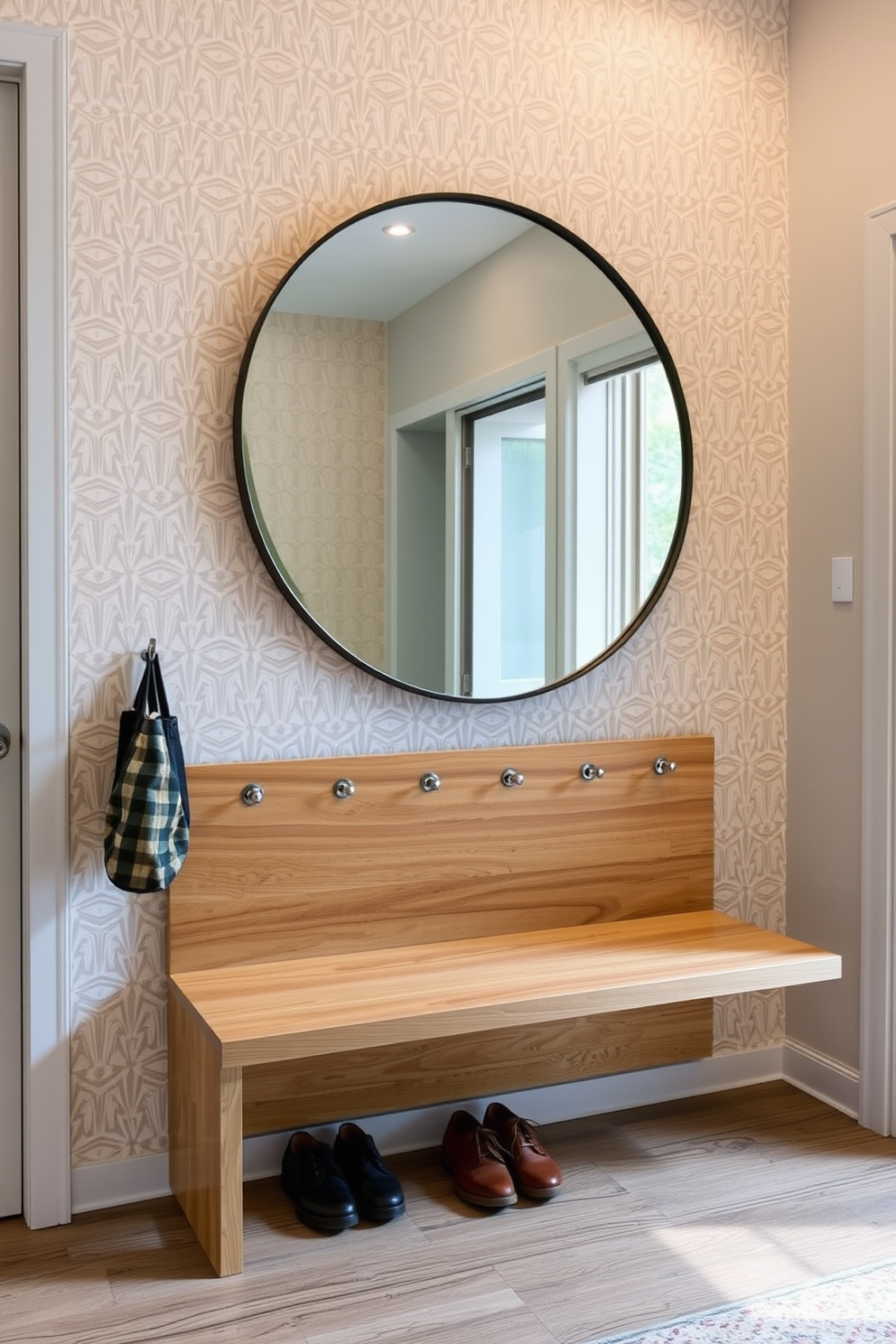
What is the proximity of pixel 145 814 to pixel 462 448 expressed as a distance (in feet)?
3.10

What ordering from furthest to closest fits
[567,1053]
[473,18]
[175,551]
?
[567,1053] < [473,18] < [175,551]

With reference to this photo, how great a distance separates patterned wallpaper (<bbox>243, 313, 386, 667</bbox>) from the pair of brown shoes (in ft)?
3.02

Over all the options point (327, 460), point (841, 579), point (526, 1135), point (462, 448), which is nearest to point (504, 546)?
point (462, 448)

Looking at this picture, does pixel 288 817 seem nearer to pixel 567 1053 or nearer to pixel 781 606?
pixel 567 1053

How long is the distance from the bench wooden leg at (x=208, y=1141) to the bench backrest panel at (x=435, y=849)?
196 millimetres

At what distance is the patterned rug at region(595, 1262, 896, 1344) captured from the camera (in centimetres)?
182

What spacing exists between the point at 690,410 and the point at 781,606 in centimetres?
49

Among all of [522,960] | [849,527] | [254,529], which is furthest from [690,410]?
[522,960]

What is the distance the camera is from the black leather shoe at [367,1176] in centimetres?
214

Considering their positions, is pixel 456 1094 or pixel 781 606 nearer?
pixel 456 1094

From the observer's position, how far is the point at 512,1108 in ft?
8.27

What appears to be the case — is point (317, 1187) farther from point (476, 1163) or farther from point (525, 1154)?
point (525, 1154)

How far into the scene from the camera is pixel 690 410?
2.64 m

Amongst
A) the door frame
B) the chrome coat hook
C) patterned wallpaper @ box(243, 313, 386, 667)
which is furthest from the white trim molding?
the door frame
